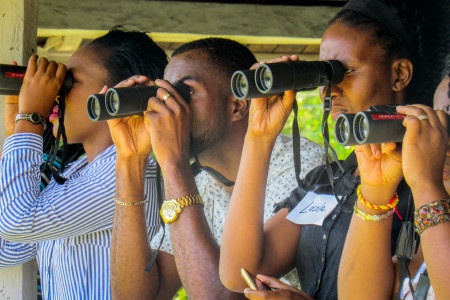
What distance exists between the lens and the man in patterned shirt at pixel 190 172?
2.23m

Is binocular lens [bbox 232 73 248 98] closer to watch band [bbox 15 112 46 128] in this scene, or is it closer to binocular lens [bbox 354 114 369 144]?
binocular lens [bbox 354 114 369 144]

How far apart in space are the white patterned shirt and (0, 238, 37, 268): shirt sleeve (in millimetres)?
529

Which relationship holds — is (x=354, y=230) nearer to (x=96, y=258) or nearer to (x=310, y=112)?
(x=96, y=258)

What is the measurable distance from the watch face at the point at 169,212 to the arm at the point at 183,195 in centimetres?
2

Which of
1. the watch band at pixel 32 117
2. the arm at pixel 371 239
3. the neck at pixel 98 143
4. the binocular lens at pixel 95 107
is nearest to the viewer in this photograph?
the arm at pixel 371 239

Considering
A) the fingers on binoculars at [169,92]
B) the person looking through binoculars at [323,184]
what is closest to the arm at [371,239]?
the person looking through binoculars at [323,184]

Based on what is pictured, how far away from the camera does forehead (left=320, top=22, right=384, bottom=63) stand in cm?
210

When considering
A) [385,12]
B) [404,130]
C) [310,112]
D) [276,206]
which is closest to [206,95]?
[276,206]

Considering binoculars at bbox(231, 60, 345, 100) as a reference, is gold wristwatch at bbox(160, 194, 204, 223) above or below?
below

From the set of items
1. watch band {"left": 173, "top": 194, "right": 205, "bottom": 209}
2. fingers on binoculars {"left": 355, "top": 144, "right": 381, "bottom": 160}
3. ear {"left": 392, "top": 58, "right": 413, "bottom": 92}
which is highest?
ear {"left": 392, "top": 58, "right": 413, "bottom": 92}

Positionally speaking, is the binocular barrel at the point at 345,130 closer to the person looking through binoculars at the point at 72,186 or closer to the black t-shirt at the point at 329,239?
the black t-shirt at the point at 329,239

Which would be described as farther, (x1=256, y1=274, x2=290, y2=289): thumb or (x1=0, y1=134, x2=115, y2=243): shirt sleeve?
(x1=0, y1=134, x2=115, y2=243): shirt sleeve

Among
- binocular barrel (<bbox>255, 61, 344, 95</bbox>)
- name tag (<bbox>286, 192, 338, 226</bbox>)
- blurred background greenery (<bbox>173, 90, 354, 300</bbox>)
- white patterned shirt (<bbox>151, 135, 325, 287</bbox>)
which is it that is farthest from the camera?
blurred background greenery (<bbox>173, 90, 354, 300</bbox>)

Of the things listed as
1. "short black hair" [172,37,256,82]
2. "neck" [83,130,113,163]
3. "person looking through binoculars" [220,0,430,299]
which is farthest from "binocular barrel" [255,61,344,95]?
"neck" [83,130,113,163]
